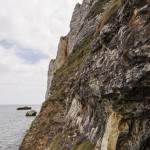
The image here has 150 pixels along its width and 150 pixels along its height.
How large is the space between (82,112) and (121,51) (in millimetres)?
7855

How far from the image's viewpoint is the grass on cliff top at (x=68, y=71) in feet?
116

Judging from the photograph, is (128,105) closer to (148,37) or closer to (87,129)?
(148,37)

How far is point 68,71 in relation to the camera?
39.4 meters

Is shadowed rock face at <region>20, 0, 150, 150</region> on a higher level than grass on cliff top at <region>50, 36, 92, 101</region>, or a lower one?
lower

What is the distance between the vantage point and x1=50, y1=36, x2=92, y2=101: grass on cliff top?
35.4 metres

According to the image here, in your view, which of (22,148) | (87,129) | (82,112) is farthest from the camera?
(22,148)

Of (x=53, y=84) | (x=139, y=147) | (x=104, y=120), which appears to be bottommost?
(x=139, y=147)

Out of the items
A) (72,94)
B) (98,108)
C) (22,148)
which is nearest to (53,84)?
(22,148)

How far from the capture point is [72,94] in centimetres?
2747

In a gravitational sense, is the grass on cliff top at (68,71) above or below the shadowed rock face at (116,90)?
above

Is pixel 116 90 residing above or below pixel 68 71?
Result: below

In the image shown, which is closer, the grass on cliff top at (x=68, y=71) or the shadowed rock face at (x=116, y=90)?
the shadowed rock face at (x=116, y=90)

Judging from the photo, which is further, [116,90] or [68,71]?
[68,71]

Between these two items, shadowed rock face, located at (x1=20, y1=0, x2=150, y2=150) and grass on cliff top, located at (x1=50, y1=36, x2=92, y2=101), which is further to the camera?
grass on cliff top, located at (x1=50, y1=36, x2=92, y2=101)
